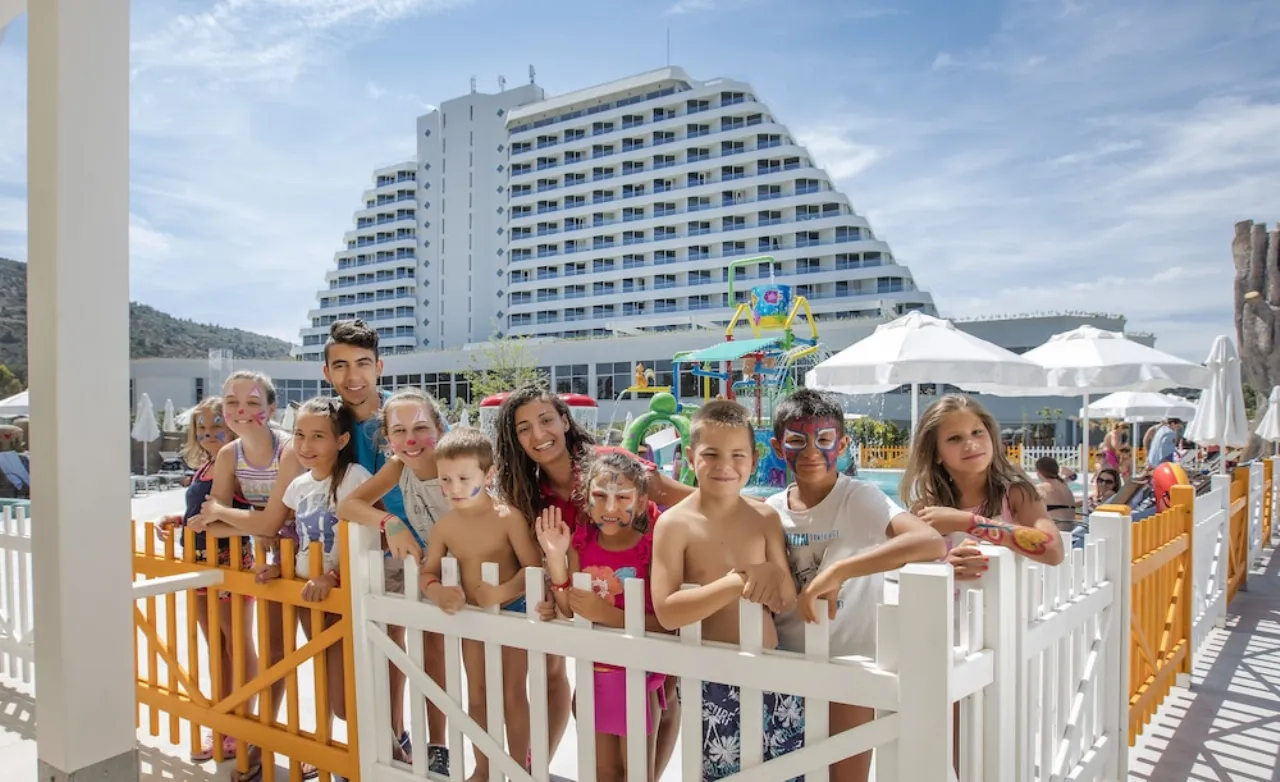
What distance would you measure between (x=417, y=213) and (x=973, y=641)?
7540 cm

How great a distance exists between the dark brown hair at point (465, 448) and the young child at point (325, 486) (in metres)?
0.66

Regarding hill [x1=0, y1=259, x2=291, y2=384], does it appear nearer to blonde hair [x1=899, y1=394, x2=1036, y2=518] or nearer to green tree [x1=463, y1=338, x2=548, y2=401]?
blonde hair [x1=899, y1=394, x2=1036, y2=518]

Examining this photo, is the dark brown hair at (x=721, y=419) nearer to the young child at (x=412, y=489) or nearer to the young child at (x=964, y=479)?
the young child at (x=964, y=479)

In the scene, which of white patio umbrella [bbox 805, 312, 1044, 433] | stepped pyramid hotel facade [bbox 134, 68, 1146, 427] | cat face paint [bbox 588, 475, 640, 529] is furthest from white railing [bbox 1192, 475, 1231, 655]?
stepped pyramid hotel facade [bbox 134, 68, 1146, 427]

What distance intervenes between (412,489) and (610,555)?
969 millimetres

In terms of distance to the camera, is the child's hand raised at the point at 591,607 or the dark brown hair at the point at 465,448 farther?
the dark brown hair at the point at 465,448

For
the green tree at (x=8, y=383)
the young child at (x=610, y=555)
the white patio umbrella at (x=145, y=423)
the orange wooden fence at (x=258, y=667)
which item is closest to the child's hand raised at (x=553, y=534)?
the young child at (x=610, y=555)

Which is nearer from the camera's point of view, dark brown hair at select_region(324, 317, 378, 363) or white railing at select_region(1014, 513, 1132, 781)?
white railing at select_region(1014, 513, 1132, 781)

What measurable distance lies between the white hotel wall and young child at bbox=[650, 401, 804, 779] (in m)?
32.9

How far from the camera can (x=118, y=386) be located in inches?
69.4

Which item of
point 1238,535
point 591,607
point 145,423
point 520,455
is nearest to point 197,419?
point 520,455

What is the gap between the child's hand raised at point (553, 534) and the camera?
2219 millimetres

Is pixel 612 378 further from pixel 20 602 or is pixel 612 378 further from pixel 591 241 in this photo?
pixel 20 602

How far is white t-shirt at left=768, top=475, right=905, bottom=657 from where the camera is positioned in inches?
86.5
